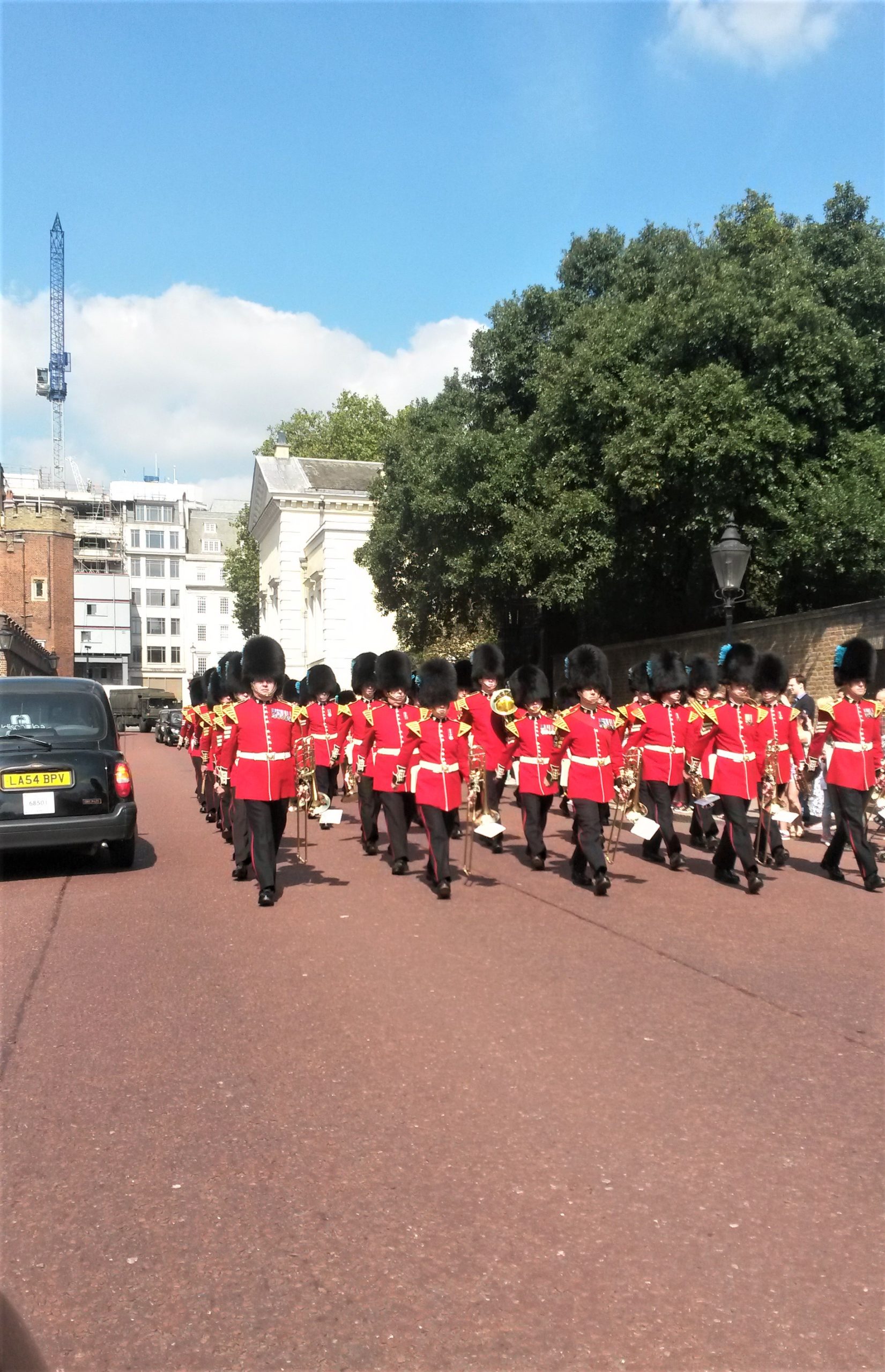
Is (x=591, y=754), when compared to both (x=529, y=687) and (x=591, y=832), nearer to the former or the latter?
(x=591, y=832)

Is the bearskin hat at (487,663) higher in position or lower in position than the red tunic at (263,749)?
higher

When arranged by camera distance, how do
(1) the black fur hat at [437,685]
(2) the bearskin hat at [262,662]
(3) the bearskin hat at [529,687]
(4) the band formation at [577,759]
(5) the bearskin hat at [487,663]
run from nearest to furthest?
1. (4) the band formation at [577,759]
2. (2) the bearskin hat at [262,662]
3. (1) the black fur hat at [437,685]
4. (3) the bearskin hat at [529,687]
5. (5) the bearskin hat at [487,663]

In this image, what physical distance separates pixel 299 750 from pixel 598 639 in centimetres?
1932

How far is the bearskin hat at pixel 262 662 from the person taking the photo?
958 centimetres

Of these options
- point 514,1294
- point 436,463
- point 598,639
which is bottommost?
point 514,1294

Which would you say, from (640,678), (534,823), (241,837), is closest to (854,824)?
(534,823)

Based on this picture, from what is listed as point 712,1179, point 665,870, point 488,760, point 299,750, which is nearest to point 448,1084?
point 712,1179

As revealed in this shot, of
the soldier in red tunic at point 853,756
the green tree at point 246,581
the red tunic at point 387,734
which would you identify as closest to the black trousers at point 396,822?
the red tunic at point 387,734

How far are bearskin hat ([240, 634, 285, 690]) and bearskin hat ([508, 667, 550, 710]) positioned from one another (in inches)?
95.6

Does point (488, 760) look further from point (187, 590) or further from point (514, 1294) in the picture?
point (187, 590)

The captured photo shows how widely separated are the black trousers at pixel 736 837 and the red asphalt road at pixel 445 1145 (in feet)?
4.39

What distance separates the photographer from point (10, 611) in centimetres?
7044

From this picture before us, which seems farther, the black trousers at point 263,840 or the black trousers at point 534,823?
the black trousers at point 534,823

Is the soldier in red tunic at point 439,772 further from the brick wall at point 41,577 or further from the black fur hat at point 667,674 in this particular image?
the brick wall at point 41,577
